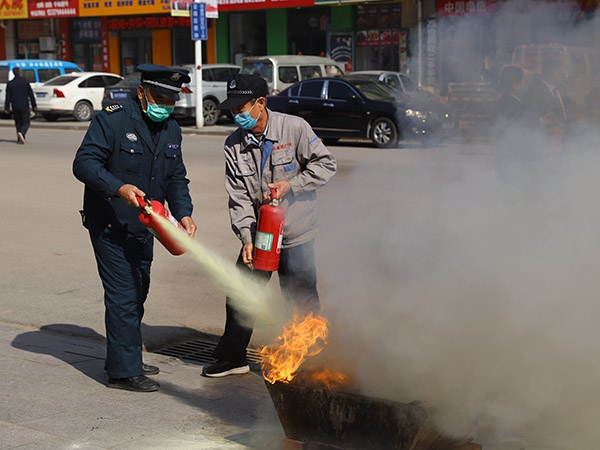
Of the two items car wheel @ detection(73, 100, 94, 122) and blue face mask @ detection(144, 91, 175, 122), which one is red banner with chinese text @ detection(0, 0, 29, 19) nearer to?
car wheel @ detection(73, 100, 94, 122)

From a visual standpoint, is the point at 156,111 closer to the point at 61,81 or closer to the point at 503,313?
the point at 503,313

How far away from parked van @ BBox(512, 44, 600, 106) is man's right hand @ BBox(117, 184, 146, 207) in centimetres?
198

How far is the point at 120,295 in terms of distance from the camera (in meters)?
4.91

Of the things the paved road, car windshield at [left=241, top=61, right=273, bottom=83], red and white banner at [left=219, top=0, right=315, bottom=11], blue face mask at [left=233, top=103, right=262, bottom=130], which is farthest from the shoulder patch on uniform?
red and white banner at [left=219, top=0, right=315, bottom=11]

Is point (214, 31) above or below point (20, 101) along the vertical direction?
above

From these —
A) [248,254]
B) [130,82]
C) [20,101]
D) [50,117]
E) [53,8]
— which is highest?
[53,8]

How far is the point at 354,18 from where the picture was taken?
1085 inches

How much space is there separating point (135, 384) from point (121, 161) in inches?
48.8

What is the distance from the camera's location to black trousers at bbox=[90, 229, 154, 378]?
4879mm

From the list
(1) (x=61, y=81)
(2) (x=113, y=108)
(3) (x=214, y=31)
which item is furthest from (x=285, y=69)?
(2) (x=113, y=108)

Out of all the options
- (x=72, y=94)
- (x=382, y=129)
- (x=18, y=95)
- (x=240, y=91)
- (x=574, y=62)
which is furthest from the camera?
(x=72, y=94)

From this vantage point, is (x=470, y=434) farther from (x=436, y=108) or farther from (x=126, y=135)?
(x=126, y=135)

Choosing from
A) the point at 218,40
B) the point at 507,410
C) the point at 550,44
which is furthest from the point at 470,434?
the point at 218,40

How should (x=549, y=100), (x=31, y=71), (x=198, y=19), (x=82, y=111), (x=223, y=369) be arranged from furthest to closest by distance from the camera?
1. (x=31, y=71)
2. (x=82, y=111)
3. (x=198, y=19)
4. (x=223, y=369)
5. (x=549, y=100)
